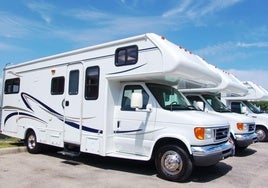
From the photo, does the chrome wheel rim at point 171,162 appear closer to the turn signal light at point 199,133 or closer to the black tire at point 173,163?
the black tire at point 173,163

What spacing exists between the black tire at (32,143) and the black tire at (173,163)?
462 centimetres

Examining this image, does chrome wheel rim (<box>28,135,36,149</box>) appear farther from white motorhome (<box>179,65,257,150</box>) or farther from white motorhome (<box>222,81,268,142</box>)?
white motorhome (<box>222,81,268,142</box>)

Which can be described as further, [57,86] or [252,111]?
[252,111]

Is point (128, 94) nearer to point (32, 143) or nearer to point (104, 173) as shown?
point (104, 173)

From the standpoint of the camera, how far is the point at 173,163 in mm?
6836

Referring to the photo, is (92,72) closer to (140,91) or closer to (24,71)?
(140,91)

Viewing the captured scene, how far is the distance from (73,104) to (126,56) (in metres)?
2.17

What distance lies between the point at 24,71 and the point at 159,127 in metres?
5.83

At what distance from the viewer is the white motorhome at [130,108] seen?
681 centimetres

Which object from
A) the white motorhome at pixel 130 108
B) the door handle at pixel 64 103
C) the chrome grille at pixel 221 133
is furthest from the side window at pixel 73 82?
the chrome grille at pixel 221 133

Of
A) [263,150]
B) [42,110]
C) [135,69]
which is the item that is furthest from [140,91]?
[263,150]

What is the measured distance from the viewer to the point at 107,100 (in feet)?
25.7

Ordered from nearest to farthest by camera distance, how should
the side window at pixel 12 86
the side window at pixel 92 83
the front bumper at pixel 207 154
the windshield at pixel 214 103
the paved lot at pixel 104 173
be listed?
1. the front bumper at pixel 207 154
2. the paved lot at pixel 104 173
3. the side window at pixel 92 83
4. the side window at pixel 12 86
5. the windshield at pixel 214 103

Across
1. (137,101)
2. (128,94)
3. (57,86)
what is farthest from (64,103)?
(137,101)
